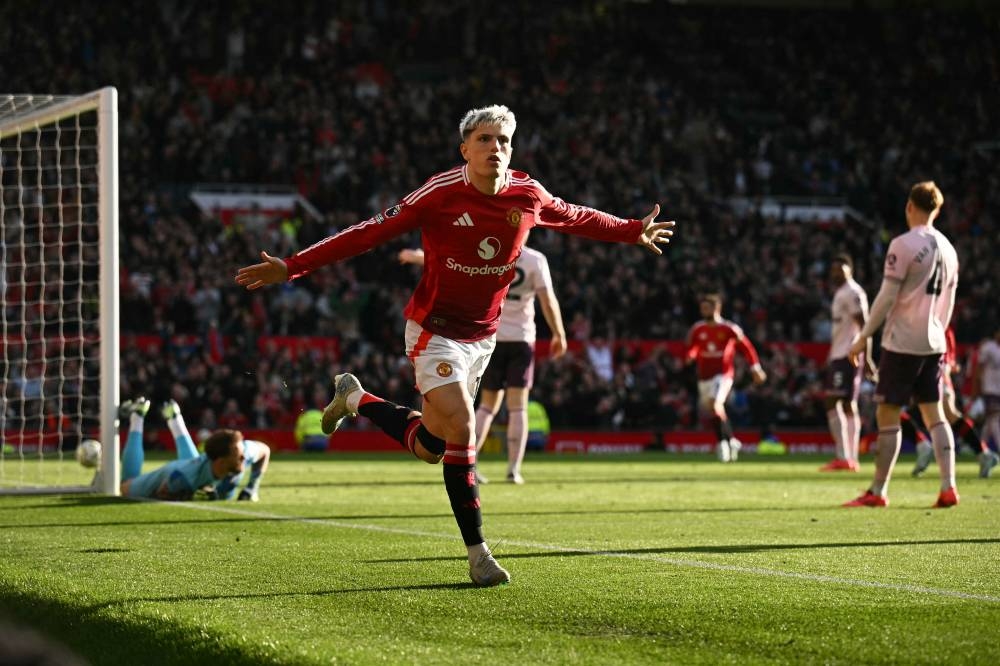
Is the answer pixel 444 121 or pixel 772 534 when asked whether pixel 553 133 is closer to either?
pixel 444 121

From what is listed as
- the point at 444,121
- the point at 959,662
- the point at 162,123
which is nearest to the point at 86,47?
the point at 162,123

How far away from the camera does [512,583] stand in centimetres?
586

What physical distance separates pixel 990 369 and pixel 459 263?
16760mm

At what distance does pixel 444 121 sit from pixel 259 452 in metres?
23.9

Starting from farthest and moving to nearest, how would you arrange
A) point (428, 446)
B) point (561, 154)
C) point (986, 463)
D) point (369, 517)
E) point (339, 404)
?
point (561, 154)
point (986, 463)
point (369, 517)
point (339, 404)
point (428, 446)

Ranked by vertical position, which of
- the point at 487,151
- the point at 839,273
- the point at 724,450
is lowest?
the point at 724,450

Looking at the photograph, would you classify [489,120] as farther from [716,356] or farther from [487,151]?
[716,356]

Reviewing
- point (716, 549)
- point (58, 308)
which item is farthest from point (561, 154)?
point (716, 549)

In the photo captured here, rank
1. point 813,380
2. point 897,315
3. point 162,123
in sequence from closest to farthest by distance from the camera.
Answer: point 897,315 → point 813,380 → point 162,123

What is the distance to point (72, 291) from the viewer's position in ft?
83.4

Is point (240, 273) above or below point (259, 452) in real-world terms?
above

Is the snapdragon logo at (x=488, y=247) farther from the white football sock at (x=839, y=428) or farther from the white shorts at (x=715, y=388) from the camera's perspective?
the white shorts at (x=715, y=388)

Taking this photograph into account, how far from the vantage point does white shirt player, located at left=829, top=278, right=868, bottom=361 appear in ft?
55.6

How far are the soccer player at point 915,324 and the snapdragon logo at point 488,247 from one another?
4.66 meters
